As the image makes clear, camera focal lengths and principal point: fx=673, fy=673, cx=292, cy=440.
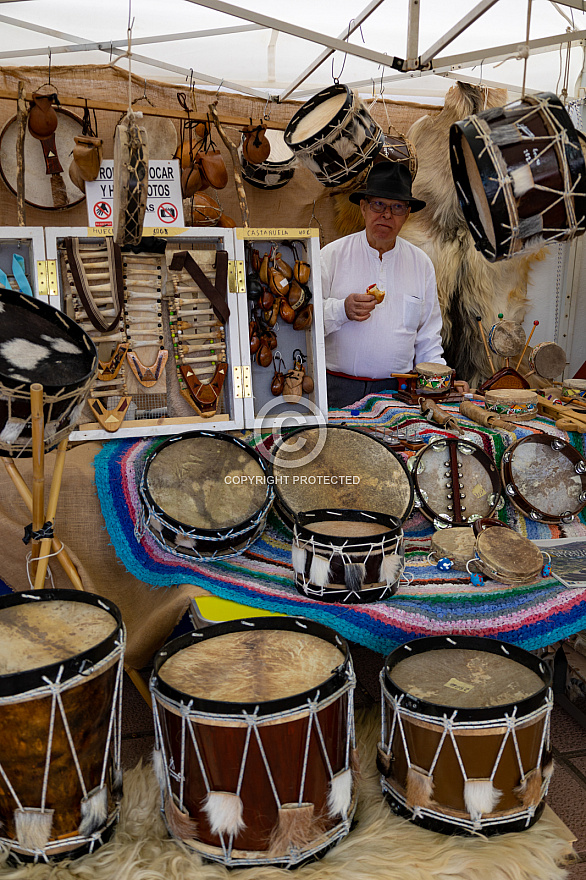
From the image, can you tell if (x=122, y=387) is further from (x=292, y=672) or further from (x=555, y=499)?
(x=555, y=499)

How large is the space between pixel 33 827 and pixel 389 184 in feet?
11.2

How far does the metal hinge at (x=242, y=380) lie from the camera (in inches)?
105

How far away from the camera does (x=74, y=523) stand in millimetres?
2477

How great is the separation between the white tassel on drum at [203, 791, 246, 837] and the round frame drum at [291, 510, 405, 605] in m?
0.61

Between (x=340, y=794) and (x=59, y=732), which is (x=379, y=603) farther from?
(x=59, y=732)

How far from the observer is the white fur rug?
57.2 inches

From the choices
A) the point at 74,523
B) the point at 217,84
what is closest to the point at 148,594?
the point at 74,523

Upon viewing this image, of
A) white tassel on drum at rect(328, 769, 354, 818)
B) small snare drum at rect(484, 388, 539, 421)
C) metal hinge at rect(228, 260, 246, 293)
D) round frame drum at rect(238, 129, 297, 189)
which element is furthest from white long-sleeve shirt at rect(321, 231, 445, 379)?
white tassel on drum at rect(328, 769, 354, 818)

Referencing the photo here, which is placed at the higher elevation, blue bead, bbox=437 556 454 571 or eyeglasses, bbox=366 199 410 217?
eyeglasses, bbox=366 199 410 217

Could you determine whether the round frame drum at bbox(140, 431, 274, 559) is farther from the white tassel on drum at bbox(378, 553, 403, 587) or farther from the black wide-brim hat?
the black wide-brim hat

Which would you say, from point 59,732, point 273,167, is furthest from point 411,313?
point 59,732

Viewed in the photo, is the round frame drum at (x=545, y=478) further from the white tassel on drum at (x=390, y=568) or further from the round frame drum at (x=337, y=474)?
the white tassel on drum at (x=390, y=568)

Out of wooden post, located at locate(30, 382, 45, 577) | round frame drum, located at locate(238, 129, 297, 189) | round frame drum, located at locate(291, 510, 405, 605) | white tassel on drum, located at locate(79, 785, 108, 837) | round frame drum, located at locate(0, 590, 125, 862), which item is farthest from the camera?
round frame drum, located at locate(238, 129, 297, 189)

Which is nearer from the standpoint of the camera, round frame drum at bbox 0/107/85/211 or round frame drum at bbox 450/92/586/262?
round frame drum at bbox 450/92/586/262
